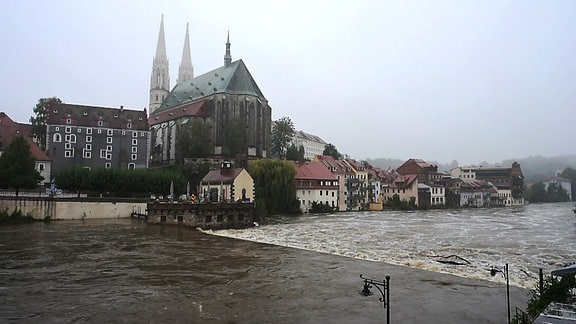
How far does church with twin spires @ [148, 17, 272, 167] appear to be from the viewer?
9281cm

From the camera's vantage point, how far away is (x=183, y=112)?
112m

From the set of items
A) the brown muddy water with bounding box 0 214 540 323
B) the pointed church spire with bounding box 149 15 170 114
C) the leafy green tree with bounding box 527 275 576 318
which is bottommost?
the brown muddy water with bounding box 0 214 540 323

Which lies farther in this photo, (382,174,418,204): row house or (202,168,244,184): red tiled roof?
(382,174,418,204): row house


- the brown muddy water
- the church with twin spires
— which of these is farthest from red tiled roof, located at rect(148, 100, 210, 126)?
the brown muddy water

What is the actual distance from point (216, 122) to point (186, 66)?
51.1m

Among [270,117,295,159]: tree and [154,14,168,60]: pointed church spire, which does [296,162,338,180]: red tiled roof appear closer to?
[270,117,295,159]: tree

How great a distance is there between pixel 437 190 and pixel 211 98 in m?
63.3

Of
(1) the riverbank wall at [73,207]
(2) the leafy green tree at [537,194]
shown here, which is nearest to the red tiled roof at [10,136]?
(1) the riverbank wall at [73,207]

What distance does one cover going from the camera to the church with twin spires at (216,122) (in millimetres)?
92812

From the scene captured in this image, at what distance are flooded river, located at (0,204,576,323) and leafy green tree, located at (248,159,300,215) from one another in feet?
107

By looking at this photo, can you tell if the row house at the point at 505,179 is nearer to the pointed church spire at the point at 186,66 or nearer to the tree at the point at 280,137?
the tree at the point at 280,137

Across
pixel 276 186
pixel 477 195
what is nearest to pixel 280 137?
pixel 276 186

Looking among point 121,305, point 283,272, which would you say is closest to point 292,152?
point 283,272

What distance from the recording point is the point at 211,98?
4264 inches
